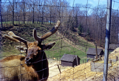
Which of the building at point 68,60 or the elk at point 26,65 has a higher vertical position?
the elk at point 26,65

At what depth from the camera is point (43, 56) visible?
9.37 ft

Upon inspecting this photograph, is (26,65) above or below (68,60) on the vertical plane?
above

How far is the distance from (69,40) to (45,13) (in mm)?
1429

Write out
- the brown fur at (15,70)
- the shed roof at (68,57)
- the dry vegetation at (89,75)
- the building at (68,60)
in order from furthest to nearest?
the building at (68,60)
the shed roof at (68,57)
the dry vegetation at (89,75)
the brown fur at (15,70)

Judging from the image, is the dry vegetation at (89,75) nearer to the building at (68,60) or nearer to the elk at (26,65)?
the elk at (26,65)

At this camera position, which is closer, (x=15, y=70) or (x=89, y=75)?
(x=15, y=70)

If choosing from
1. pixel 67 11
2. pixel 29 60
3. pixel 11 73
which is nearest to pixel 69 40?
pixel 67 11

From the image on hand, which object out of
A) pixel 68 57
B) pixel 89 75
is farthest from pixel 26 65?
pixel 68 57

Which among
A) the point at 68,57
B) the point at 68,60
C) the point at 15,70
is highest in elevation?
the point at 15,70

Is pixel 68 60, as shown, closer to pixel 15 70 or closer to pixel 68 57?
pixel 68 57

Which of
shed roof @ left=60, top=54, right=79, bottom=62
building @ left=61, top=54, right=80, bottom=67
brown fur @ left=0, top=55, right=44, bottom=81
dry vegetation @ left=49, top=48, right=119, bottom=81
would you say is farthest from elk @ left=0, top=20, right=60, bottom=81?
building @ left=61, top=54, right=80, bottom=67

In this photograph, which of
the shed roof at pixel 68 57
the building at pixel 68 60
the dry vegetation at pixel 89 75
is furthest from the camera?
the building at pixel 68 60

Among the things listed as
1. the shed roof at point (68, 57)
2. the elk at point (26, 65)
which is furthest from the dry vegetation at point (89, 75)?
the shed roof at point (68, 57)

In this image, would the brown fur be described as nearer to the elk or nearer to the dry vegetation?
the elk
